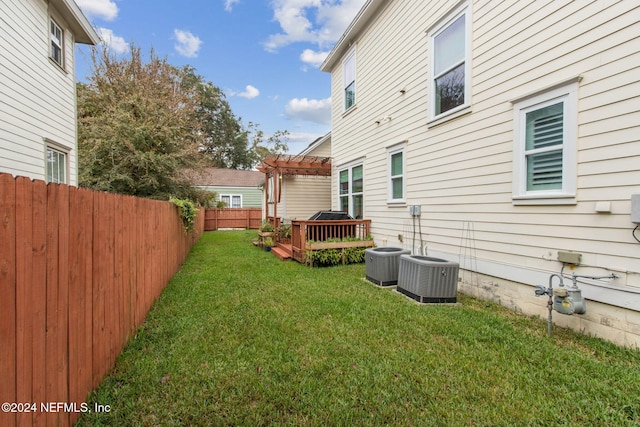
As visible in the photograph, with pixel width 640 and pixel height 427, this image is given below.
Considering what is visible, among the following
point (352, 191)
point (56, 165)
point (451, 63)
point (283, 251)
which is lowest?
point (283, 251)

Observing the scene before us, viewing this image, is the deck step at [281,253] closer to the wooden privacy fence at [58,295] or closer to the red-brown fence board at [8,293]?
the wooden privacy fence at [58,295]

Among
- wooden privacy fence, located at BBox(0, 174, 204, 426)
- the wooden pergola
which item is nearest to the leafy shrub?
the wooden pergola

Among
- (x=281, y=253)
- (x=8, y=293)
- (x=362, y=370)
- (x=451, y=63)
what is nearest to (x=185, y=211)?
(x=281, y=253)

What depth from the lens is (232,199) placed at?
81.7 ft

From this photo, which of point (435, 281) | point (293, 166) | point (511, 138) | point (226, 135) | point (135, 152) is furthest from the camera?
point (226, 135)

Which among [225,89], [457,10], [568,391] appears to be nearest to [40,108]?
[457,10]

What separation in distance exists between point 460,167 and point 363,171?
359 centimetres

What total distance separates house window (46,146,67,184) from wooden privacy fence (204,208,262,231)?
40.0 ft

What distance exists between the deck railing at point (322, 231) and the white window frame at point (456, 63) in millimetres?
3404

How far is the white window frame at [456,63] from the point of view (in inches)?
192

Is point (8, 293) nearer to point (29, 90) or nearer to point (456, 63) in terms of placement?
point (456, 63)

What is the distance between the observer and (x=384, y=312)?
4.08 meters

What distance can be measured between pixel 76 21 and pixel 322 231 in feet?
26.1

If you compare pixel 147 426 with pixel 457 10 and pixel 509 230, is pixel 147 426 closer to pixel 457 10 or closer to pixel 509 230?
pixel 509 230
